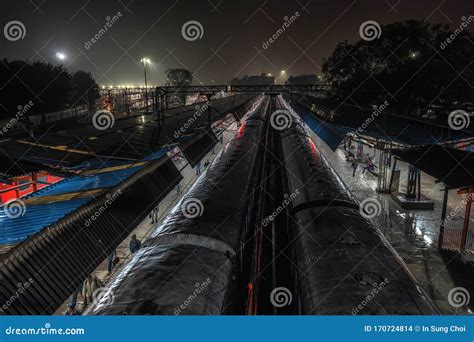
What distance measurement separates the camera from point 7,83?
23.8m

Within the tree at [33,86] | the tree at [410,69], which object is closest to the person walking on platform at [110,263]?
the tree at [33,86]

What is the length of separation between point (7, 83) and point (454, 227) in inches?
1079

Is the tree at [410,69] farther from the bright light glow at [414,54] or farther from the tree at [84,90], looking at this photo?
the tree at [84,90]

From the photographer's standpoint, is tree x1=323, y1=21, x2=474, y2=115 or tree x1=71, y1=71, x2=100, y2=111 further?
tree x1=71, y1=71, x2=100, y2=111

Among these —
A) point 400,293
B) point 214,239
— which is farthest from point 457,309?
point 214,239

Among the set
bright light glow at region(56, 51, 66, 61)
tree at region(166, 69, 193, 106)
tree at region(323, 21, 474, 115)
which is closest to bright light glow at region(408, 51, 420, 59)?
tree at region(323, 21, 474, 115)

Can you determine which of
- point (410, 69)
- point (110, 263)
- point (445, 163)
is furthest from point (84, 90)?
point (445, 163)

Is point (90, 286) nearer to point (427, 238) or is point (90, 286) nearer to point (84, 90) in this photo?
point (427, 238)

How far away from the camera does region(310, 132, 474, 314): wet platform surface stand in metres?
9.48

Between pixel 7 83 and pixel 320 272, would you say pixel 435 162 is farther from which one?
pixel 7 83

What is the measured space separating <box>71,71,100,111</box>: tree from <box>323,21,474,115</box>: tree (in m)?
26.5

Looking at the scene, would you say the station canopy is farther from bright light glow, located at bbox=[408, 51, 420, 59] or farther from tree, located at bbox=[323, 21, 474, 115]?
bright light glow, located at bbox=[408, 51, 420, 59]

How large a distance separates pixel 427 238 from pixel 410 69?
19626 millimetres

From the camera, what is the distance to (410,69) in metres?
27.7
